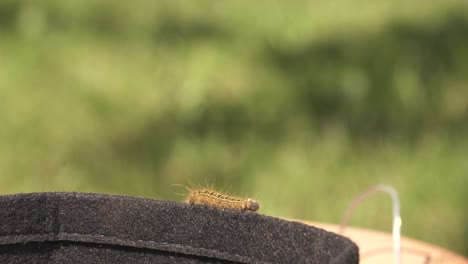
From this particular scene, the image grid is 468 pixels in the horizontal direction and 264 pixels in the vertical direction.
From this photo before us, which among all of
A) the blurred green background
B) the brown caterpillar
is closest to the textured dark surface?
the brown caterpillar

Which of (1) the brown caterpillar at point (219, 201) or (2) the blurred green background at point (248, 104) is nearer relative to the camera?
(1) the brown caterpillar at point (219, 201)

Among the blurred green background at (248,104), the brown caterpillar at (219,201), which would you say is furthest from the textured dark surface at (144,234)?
the blurred green background at (248,104)

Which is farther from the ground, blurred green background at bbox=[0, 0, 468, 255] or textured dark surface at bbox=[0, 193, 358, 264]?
textured dark surface at bbox=[0, 193, 358, 264]

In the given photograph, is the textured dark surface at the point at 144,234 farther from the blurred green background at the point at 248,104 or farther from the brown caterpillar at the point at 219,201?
the blurred green background at the point at 248,104

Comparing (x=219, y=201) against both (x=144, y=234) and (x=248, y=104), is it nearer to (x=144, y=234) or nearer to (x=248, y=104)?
(x=144, y=234)

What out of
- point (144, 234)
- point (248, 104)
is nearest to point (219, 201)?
point (144, 234)

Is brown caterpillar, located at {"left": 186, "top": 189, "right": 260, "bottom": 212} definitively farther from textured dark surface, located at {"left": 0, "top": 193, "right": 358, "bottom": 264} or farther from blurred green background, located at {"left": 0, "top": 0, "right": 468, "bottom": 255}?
blurred green background, located at {"left": 0, "top": 0, "right": 468, "bottom": 255}
